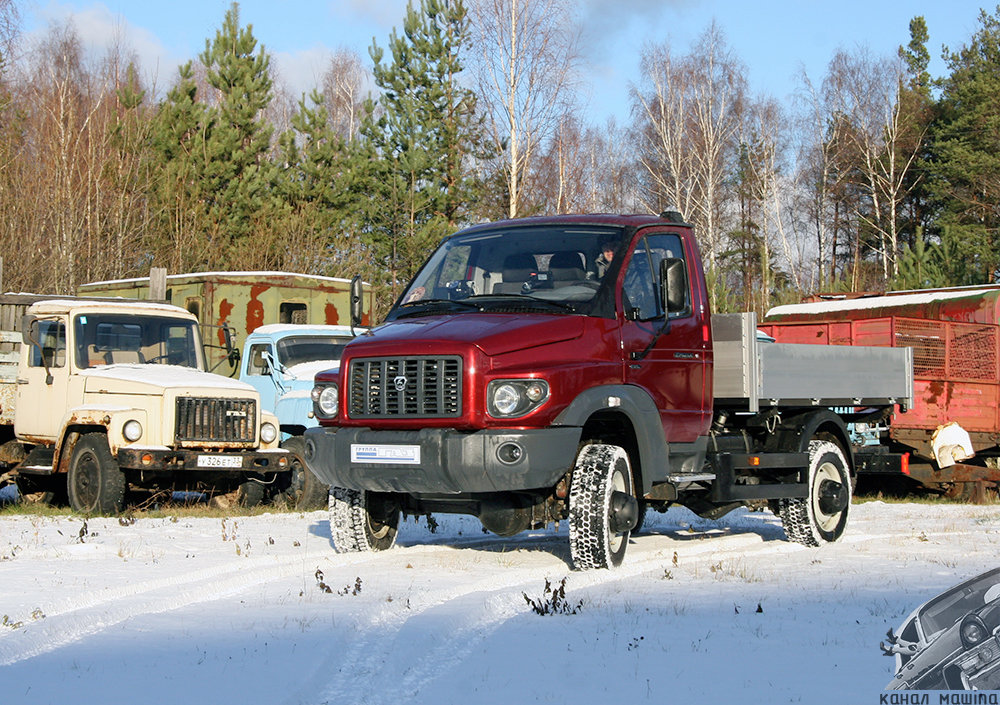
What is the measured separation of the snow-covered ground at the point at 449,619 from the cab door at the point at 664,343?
115 centimetres

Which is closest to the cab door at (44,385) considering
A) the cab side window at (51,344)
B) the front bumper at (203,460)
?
the cab side window at (51,344)

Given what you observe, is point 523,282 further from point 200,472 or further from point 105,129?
point 105,129

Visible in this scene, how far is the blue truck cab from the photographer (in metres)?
15.4

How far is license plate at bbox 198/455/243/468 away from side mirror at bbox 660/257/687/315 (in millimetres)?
6215

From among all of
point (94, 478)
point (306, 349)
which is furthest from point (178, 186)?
point (94, 478)

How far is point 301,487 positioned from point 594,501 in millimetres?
7152

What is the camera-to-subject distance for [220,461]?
13266 millimetres

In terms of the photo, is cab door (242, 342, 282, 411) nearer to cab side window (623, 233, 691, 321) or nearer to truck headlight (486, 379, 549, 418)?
cab side window (623, 233, 691, 321)

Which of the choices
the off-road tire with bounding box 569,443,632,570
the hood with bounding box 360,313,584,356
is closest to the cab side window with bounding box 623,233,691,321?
the hood with bounding box 360,313,584,356

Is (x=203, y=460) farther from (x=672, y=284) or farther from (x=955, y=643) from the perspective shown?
(x=955, y=643)

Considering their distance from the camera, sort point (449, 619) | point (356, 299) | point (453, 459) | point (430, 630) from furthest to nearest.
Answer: point (356, 299) < point (453, 459) < point (449, 619) < point (430, 630)

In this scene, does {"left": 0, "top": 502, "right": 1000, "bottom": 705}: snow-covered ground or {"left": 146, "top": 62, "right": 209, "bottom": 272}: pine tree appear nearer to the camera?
{"left": 0, "top": 502, "right": 1000, "bottom": 705}: snow-covered ground

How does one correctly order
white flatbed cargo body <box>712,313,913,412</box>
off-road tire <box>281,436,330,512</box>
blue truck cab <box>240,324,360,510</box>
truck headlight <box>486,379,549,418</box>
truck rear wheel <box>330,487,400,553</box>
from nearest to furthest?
truck headlight <box>486,379,549,418</box>
truck rear wheel <box>330,487,400,553</box>
white flatbed cargo body <box>712,313,913,412</box>
off-road tire <box>281,436,330,512</box>
blue truck cab <box>240,324,360,510</box>

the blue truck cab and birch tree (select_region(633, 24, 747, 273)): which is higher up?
birch tree (select_region(633, 24, 747, 273))
